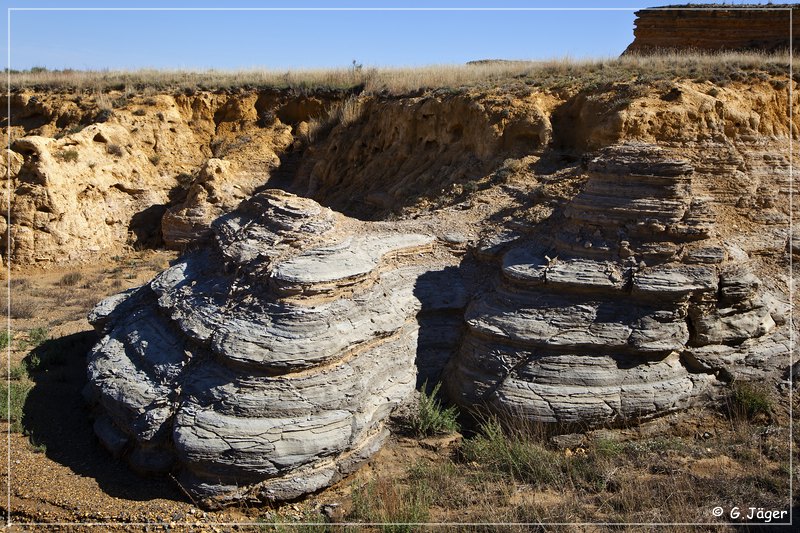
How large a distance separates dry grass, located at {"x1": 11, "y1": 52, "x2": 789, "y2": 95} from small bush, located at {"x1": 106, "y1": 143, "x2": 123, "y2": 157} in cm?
205

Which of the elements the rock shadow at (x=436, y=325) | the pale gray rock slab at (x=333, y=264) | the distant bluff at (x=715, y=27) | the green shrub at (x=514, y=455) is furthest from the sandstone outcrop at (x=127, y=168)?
the distant bluff at (x=715, y=27)

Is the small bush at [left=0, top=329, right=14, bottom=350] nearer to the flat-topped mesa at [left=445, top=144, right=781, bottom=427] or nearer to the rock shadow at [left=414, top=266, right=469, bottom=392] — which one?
the rock shadow at [left=414, top=266, right=469, bottom=392]

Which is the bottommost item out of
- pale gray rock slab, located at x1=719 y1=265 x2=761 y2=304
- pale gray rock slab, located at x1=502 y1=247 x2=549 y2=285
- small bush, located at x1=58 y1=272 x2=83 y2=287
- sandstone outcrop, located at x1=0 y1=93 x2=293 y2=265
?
small bush, located at x1=58 y1=272 x2=83 y2=287

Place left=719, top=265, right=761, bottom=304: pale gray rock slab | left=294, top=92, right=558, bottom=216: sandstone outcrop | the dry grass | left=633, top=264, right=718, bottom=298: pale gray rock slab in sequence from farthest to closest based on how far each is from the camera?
left=294, top=92, right=558, bottom=216: sandstone outcrop < the dry grass < left=719, top=265, right=761, bottom=304: pale gray rock slab < left=633, top=264, right=718, bottom=298: pale gray rock slab

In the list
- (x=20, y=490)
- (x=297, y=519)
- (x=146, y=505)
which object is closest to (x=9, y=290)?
(x=20, y=490)

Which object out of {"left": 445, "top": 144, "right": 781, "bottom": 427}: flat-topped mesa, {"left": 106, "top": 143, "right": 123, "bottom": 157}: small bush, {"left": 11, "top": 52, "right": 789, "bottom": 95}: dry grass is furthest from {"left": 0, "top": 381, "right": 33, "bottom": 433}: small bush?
{"left": 106, "top": 143, "right": 123, "bottom": 157}: small bush

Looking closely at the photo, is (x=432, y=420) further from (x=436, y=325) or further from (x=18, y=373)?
(x=18, y=373)

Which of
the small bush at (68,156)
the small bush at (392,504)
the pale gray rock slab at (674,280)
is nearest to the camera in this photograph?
the small bush at (392,504)

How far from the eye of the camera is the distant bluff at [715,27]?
18.6m

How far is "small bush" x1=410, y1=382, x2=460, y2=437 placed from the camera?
6.20 metres

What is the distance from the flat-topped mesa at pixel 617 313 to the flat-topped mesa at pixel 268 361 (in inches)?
38.5

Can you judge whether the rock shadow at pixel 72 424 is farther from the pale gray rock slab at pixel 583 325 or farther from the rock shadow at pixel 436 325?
the pale gray rock slab at pixel 583 325

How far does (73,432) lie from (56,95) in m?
14.7

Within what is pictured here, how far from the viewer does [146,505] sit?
17.6 ft
